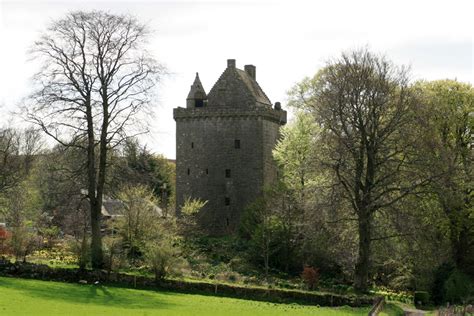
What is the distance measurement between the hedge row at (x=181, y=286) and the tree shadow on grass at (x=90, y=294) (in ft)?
4.36

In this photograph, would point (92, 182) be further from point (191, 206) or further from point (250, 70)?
point (250, 70)

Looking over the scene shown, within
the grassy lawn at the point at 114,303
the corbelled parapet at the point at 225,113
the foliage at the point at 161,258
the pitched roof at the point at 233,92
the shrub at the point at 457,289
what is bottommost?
the grassy lawn at the point at 114,303

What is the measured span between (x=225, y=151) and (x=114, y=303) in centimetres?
3210

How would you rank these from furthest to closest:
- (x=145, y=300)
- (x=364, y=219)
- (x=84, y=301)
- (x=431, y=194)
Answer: (x=431, y=194)
(x=364, y=219)
(x=145, y=300)
(x=84, y=301)

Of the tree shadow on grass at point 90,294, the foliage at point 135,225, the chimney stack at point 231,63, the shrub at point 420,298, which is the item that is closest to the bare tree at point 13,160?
the foliage at point 135,225

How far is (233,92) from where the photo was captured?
5706cm

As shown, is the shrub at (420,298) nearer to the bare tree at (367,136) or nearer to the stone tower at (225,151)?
the bare tree at (367,136)

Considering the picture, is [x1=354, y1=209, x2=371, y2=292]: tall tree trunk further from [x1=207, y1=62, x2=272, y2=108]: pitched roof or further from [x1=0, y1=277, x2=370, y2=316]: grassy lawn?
[x1=207, y1=62, x2=272, y2=108]: pitched roof

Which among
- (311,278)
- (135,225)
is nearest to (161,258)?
(311,278)

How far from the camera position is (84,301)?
2469 centimetres

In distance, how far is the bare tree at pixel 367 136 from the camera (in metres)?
31.2

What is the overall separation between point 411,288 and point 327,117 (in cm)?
1168

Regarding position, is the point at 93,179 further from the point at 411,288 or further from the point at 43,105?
the point at 411,288

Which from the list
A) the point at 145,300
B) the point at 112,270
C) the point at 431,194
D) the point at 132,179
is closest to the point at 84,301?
the point at 145,300
